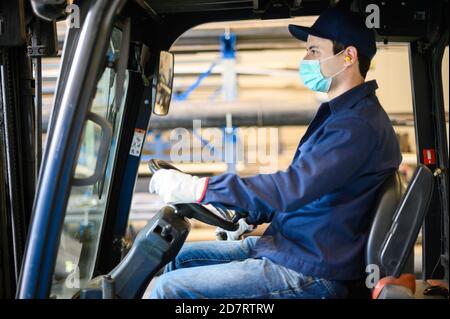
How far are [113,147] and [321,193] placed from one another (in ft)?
4.35

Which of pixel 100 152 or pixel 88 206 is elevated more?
pixel 100 152

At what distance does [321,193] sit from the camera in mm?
2020

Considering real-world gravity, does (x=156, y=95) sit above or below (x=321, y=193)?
above

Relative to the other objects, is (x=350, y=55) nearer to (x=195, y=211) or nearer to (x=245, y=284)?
(x=195, y=211)

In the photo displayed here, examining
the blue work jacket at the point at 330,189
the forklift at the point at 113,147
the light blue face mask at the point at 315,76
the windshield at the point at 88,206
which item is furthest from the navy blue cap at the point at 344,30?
the windshield at the point at 88,206

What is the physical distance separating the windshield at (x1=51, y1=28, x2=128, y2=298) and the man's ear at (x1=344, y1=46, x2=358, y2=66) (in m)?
1.06

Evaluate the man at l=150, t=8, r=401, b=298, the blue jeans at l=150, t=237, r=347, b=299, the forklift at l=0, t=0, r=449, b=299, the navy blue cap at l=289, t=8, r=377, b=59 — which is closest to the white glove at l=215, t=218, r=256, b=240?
the forklift at l=0, t=0, r=449, b=299

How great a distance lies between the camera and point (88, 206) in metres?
2.62

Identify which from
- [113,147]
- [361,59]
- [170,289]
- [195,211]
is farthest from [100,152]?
[361,59]

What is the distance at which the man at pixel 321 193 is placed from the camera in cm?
201

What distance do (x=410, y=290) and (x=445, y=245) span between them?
3.08ft

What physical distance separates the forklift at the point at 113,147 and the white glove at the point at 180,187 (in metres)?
0.13
